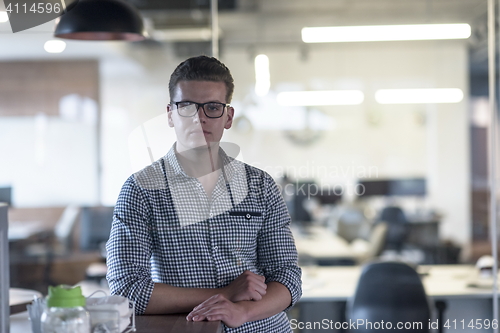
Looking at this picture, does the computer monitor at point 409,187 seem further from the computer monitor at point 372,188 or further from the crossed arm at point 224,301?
the crossed arm at point 224,301

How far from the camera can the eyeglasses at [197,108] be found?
169 cm

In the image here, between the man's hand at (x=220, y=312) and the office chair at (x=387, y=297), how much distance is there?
1820 mm

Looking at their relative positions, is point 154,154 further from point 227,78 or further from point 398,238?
point 398,238

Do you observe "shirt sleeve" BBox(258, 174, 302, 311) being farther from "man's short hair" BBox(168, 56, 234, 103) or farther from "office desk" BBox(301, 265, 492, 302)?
"office desk" BBox(301, 265, 492, 302)

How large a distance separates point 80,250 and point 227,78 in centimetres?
452

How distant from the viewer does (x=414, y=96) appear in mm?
4969

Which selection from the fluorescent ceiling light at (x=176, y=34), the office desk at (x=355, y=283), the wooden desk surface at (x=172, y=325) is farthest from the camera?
the fluorescent ceiling light at (x=176, y=34)

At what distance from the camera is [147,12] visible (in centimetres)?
521

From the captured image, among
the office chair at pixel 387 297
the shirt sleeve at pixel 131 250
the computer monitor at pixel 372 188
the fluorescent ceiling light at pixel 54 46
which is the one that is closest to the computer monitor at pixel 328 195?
the computer monitor at pixel 372 188

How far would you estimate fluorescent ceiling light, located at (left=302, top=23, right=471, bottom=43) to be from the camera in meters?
4.36

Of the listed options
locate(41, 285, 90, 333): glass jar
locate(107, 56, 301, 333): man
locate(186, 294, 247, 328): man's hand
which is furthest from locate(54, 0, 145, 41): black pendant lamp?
locate(41, 285, 90, 333): glass jar

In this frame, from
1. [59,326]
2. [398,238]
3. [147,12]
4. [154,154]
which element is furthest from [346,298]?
[147,12]

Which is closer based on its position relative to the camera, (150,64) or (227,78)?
(227,78)

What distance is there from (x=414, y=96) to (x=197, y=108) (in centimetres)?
367
